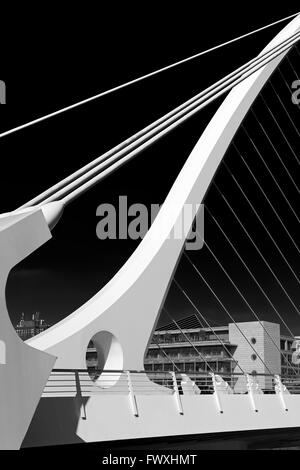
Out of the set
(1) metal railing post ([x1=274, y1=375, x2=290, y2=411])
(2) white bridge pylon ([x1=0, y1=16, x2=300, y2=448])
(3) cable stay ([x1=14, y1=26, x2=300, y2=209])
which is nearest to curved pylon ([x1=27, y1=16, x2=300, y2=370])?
(2) white bridge pylon ([x1=0, y1=16, x2=300, y2=448])

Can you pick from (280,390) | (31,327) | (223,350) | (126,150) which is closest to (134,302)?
(126,150)

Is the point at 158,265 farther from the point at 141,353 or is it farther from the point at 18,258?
the point at 18,258

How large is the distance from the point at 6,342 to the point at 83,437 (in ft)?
6.46

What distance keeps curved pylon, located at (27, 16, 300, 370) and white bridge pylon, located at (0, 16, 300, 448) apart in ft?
0.05

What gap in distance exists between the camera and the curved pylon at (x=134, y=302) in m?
11.0

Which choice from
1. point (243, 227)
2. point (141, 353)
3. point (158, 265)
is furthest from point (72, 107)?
point (243, 227)

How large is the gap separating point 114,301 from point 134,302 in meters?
0.52

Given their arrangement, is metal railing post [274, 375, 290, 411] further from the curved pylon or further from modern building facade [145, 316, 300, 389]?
modern building facade [145, 316, 300, 389]

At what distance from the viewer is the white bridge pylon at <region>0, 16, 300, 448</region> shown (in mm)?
7824

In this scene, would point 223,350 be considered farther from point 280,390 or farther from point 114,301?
point 114,301

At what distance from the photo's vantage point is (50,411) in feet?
28.5

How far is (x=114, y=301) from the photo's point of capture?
11.8m

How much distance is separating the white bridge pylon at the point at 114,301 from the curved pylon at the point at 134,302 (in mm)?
15

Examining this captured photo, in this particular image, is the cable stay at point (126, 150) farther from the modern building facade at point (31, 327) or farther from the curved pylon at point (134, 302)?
the modern building facade at point (31, 327)
